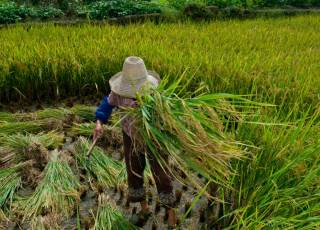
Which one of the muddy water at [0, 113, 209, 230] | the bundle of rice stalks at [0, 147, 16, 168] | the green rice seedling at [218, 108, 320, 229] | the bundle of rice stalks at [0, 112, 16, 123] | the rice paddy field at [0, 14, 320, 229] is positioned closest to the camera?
the green rice seedling at [218, 108, 320, 229]

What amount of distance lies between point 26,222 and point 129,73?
0.91 meters

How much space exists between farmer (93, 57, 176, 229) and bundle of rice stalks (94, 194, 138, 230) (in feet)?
0.47

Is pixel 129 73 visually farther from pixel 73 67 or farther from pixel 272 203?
pixel 73 67

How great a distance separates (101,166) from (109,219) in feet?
2.01

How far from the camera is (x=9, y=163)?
2.88 m

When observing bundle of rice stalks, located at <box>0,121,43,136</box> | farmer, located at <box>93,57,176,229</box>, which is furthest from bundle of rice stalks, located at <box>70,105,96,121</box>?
farmer, located at <box>93,57,176,229</box>

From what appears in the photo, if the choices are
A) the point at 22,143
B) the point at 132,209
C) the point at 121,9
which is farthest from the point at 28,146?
the point at 121,9

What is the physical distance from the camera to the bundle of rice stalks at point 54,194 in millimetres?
2455

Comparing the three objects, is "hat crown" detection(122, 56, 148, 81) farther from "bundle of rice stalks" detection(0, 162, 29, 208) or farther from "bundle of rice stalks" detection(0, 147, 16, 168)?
"bundle of rice stalks" detection(0, 147, 16, 168)

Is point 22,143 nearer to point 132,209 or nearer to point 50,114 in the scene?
point 50,114

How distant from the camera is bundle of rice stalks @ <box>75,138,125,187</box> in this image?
2.74m

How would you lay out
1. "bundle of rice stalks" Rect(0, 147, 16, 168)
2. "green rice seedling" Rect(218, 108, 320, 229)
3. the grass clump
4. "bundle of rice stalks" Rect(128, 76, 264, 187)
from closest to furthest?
"bundle of rice stalks" Rect(128, 76, 264, 187), "green rice seedling" Rect(218, 108, 320, 229), the grass clump, "bundle of rice stalks" Rect(0, 147, 16, 168)

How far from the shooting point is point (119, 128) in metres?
3.25

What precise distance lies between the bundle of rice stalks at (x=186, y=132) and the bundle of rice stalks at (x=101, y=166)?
0.73m
